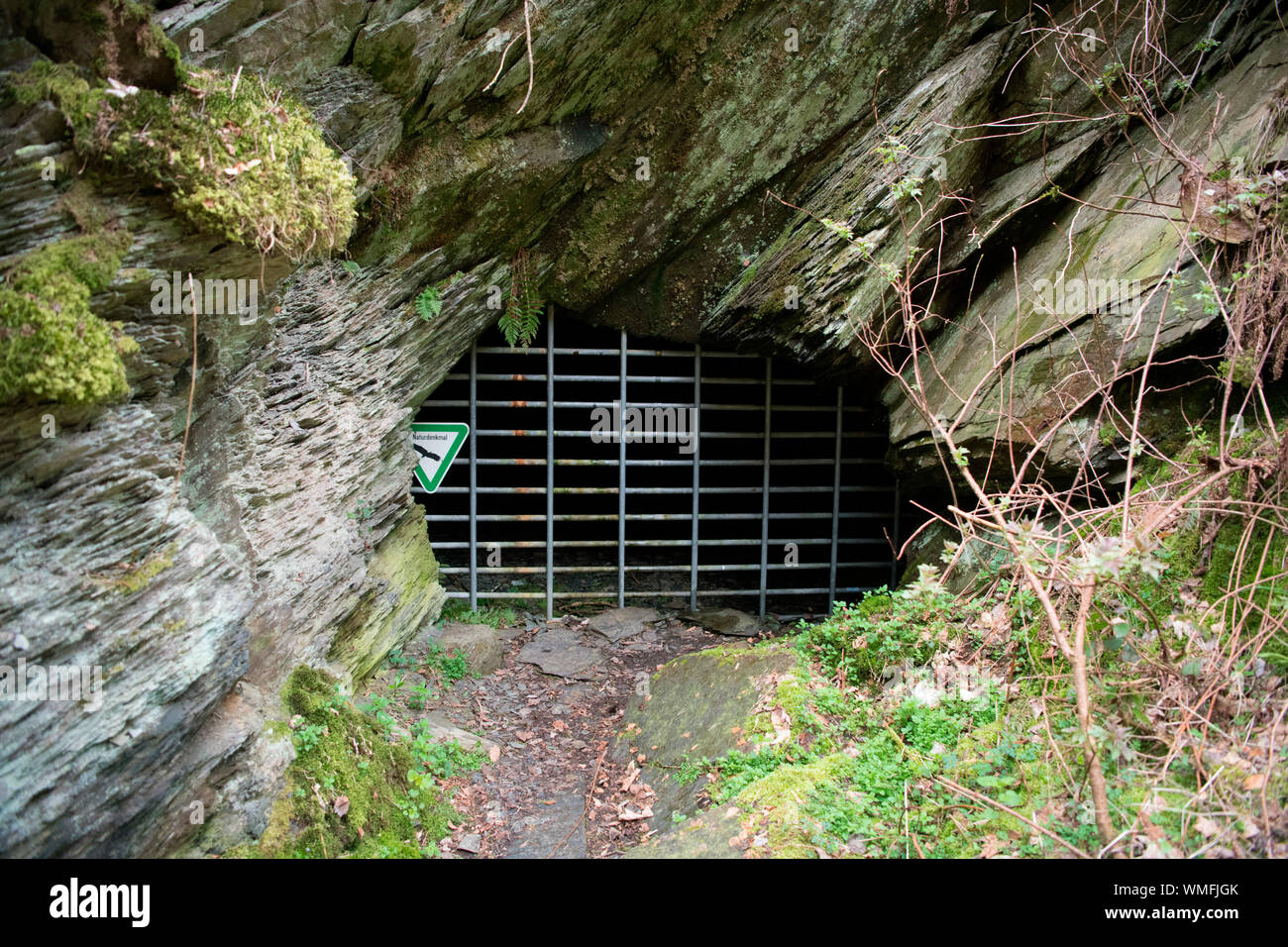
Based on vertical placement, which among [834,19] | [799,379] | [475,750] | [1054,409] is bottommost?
[475,750]

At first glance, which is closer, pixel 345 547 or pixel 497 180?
pixel 345 547

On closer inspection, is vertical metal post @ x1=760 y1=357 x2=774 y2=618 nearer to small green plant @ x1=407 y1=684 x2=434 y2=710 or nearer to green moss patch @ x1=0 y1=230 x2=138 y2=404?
small green plant @ x1=407 y1=684 x2=434 y2=710

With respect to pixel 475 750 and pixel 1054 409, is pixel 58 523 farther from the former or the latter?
pixel 1054 409

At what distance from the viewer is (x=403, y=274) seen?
5637 millimetres

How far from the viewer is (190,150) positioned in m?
3.33

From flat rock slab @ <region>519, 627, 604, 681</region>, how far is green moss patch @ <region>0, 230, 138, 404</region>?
4.23 m

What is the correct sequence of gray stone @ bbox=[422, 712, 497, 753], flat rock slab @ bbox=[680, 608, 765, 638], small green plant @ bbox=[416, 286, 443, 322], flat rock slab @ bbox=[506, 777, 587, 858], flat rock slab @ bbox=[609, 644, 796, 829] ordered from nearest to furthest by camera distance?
flat rock slab @ bbox=[506, 777, 587, 858] → flat rock slab @ bbox=[609, 644, 796, 829] → gray stone @ bbox=[422, 712, 497, 753] → small green plant @ bbox=[416, 286, 443, 322] → flat rock slab @ bbox=[680, 608, 765, 638]

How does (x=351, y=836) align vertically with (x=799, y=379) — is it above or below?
below

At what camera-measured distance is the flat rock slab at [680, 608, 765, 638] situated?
7.57 m

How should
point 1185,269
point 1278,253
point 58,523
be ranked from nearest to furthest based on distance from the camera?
point 58,523, point 1278,253, point 1185,269

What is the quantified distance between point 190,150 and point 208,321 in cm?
78

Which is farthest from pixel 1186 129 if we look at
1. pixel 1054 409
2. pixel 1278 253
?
pixel 1054 409

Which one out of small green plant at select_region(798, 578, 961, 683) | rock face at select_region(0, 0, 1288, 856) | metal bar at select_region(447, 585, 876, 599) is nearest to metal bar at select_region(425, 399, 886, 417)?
rock face at select_region(0, 0, 1288, 856)

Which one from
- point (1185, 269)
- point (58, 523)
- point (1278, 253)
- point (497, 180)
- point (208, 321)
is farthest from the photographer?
point (497, 180)
